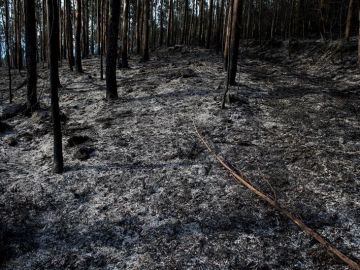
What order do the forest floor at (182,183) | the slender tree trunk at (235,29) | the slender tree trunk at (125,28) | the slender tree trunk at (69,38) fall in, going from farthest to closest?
the slender tree trunk at (69,38)
the slender tree trunk at (125,28)
the slender tree trunk at (235,29)
the forest floor at (182,183)

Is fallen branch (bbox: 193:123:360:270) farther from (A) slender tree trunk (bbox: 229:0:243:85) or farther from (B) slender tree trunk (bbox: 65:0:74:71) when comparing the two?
(B) slender tree trunk (bbox: 65:0:74:71)

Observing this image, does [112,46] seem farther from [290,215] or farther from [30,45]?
[290,215]

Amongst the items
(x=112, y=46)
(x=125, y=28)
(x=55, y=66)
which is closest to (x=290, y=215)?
(x=55, y=66)

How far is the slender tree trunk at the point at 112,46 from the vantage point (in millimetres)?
11641

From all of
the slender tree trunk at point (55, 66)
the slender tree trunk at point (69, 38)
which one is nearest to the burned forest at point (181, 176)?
the slender tree trunk at point (55, 66)

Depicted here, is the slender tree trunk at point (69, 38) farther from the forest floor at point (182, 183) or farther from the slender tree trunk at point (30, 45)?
the forest floor at point (182, 183)

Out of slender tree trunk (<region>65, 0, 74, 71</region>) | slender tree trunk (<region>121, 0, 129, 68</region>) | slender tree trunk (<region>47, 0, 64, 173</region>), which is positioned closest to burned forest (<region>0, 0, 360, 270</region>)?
slender tree trunk (<region>47, 0, 64, 173</region>)

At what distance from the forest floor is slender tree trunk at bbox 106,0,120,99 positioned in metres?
0.62

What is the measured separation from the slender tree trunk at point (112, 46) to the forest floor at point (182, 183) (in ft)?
2.05

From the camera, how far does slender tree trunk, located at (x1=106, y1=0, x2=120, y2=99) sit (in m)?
11.6

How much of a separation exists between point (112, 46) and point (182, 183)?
22.9 ft

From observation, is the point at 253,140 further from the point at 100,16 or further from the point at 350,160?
the point at 100,16

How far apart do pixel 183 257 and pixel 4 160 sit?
553cm

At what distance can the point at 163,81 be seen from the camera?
46.5 feet
